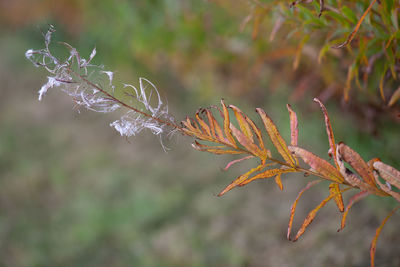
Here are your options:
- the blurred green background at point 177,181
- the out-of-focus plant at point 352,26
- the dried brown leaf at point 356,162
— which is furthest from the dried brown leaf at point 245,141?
the blurred green background at point 177,181

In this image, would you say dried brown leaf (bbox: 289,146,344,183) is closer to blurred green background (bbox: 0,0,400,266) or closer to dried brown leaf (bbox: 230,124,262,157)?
dried brown leaf (bbox: 230,124,262,157)

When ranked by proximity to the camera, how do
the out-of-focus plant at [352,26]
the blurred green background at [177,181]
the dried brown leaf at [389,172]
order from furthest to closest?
the blurred green background at [177,181], the out-of-focus plant at [352,26], the dried brown leaf at [389,172]

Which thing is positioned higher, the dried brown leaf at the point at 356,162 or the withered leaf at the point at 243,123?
the withered leaf at the point at 243,123

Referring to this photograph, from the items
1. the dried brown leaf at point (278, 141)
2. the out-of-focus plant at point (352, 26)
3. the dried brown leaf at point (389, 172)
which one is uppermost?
the out-of-focus plant at point (352, 26)

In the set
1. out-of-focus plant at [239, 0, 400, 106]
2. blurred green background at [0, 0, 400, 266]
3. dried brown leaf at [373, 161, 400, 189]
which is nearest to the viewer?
dried brown leaf at [373, 161, 400, 189]

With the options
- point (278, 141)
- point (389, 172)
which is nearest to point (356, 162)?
point (389, 172)

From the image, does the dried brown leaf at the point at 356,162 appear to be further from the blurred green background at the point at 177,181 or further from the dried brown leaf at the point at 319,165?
the blurred green background at the point at 177,181

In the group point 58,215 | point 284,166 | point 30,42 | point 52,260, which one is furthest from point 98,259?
point 30,42

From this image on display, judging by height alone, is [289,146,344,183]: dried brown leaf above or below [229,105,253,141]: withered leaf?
below

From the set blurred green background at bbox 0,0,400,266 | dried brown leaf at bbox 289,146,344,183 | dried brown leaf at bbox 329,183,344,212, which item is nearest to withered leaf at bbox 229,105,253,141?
dried brown leaf at bbox 289,146,344,183
